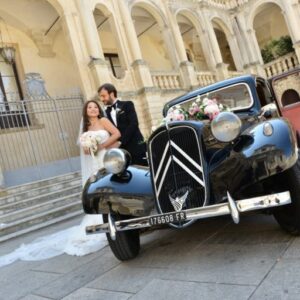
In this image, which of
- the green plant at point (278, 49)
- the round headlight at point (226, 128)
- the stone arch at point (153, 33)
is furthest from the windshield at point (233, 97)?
the green plant at point (278, 49)

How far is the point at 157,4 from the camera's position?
1656 cm

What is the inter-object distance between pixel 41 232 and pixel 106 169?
11.3ft

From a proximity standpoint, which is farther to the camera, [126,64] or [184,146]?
[126,64]

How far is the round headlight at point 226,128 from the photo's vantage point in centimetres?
308

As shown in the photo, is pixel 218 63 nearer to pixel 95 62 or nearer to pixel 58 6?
pixel 95 62

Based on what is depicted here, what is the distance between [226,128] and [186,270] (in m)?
1.23

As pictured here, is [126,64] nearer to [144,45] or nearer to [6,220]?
[144,45]

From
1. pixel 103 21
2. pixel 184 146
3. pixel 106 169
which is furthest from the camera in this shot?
pixel 103 21

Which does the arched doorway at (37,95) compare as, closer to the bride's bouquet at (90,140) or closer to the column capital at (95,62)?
the column capital at (95,62)

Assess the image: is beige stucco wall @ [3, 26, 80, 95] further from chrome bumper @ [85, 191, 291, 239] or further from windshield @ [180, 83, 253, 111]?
chrome bumper @ [85, 191, 291, 239]

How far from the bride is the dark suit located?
12 cm

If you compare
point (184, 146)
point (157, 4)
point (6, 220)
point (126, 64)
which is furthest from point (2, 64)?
point (184, 146)

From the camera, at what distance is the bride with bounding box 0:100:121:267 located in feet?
15.5

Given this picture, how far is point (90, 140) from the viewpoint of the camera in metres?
4.87
